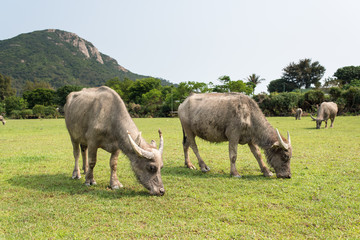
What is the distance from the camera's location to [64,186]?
6434 mm

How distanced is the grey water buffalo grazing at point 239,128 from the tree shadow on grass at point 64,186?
2.90m

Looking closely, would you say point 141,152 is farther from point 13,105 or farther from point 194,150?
point 13,105

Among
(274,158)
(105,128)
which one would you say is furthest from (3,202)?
(274,158)

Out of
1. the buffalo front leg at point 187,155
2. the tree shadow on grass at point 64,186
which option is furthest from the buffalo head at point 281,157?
the tree shadow on grass at point 64,186

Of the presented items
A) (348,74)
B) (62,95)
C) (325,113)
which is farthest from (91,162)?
(348,74)

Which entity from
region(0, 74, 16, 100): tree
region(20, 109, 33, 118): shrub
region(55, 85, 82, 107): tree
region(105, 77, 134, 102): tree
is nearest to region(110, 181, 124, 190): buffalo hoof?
region(20, 109, 33, 118): shrub

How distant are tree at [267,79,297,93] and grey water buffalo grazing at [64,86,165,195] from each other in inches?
3531

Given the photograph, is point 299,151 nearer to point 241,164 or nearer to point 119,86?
point 241,164

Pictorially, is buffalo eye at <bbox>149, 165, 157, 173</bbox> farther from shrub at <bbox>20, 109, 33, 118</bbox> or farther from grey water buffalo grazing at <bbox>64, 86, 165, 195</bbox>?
shrub at <bbox>20, 109, 33, 118</bbox>

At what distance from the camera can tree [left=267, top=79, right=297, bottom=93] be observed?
8944 centimetres

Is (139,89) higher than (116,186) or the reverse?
higher

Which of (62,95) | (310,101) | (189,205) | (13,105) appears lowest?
(189,205)

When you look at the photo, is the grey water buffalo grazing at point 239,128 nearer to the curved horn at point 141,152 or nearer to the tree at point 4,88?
the curved horn at point 141,152

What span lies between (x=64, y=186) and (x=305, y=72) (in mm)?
93077
